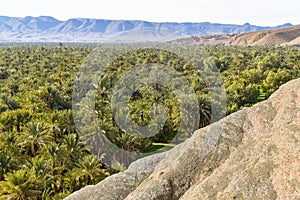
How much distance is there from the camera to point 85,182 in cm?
3691

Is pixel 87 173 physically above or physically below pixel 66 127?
below

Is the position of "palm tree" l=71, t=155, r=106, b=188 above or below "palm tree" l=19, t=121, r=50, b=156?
below

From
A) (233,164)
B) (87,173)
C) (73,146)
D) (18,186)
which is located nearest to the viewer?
(233,164)

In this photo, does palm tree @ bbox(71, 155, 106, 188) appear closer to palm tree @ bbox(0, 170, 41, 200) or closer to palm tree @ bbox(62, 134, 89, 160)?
palm tree @ bbox(0, 170, 41, 200)

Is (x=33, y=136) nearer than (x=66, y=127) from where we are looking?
Result: Yes

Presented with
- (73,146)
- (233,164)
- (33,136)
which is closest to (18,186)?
(73,146)

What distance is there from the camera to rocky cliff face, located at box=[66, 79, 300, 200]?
17.2 meters

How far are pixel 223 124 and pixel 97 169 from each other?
19.3 meters

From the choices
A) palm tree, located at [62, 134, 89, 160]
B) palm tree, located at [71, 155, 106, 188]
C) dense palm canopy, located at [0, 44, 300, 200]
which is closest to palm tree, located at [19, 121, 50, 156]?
dense palm canopy, located at [0, 44, 300, 200]

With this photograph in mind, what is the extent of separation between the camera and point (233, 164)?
19.6m

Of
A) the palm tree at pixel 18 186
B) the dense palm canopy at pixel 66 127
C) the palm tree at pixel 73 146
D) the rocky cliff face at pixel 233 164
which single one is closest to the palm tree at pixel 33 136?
the dense palm canopy at pixel 66 127

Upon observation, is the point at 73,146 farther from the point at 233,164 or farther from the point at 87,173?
the point at 233,164

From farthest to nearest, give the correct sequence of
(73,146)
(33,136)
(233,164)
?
(33,136) → (73,146) → (233,164)

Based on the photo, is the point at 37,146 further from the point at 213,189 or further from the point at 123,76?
the point at 123,76
